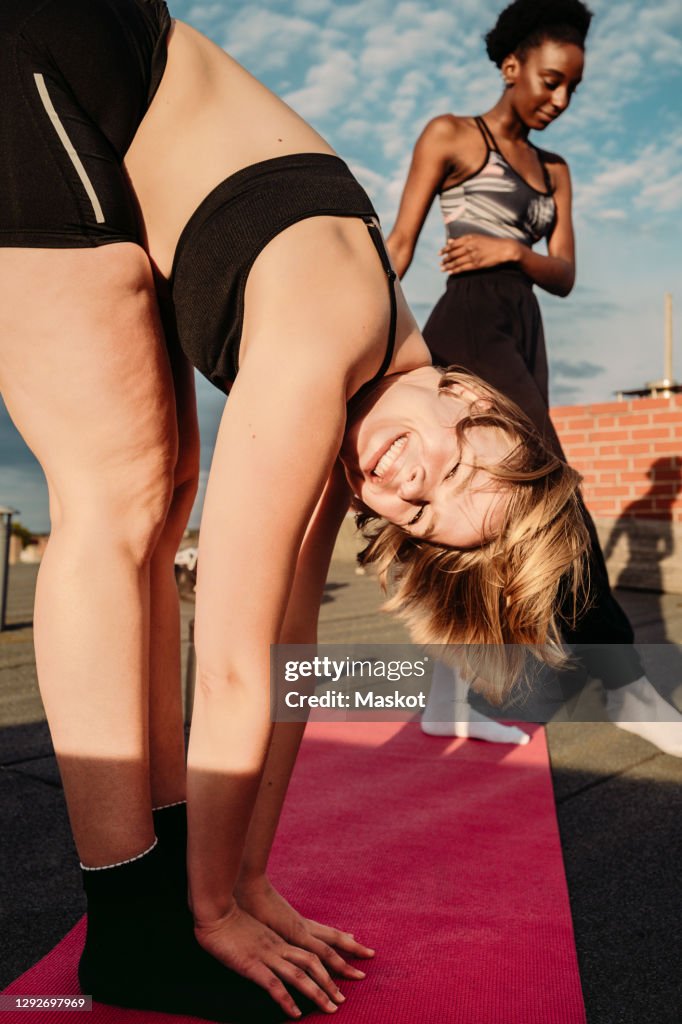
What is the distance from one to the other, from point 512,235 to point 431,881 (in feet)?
5.75

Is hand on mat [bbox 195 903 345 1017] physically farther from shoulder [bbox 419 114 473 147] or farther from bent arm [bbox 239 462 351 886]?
shoulder [bbox 419 114 473 147]

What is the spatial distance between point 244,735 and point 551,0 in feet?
7.33

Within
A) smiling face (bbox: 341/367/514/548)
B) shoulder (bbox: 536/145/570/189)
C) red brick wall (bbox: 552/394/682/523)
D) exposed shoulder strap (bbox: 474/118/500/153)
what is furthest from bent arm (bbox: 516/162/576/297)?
red brick wall (bbox: 552/394/682/523)

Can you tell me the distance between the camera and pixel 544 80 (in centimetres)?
238

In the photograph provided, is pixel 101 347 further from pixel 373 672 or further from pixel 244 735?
pixel 373 672

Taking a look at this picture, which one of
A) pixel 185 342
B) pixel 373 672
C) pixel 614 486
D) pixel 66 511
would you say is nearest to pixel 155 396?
pixel 185 342

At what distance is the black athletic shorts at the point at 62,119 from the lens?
1.17 m

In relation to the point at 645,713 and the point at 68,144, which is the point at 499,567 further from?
the point at 645,713

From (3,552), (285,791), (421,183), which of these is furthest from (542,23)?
(3,552)

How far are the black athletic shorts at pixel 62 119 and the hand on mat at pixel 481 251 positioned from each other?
129 centimetres

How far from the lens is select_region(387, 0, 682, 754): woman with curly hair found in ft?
7.70

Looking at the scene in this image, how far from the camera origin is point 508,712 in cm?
289

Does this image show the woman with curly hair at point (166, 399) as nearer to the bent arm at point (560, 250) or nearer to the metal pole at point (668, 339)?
the bent arm at point (560, 250)

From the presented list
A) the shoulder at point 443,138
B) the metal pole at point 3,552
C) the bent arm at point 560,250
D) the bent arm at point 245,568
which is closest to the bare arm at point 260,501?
the bent arm at point 245,568
